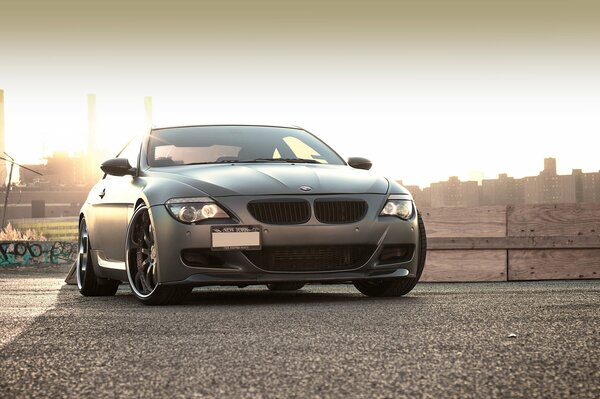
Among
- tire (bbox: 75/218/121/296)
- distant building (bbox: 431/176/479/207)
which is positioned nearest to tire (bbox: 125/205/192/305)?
tire (bbox: 75/218/121/296)

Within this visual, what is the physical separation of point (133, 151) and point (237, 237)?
2.21 metres

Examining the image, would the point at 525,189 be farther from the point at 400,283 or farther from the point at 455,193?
the point at 400,283

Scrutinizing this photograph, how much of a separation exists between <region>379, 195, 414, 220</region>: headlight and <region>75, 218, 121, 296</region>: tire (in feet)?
9.25

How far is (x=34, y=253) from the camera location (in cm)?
3278

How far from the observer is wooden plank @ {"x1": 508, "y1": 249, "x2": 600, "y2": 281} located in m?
12.0

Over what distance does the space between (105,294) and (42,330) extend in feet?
12.2

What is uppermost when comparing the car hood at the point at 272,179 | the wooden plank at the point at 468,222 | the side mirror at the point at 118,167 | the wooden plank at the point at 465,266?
the side mirror at the point at 118,167

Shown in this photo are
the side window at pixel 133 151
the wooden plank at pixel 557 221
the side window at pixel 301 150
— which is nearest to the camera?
the side window at pixel 133 151

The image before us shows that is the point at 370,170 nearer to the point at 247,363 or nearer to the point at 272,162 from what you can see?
the point at 272,162

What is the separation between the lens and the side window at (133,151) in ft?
28.9

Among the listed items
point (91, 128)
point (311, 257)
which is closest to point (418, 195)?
point (311, 257)

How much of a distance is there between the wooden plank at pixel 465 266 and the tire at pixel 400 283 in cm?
374

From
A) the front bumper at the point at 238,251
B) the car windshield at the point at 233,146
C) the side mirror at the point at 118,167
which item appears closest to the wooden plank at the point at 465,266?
the car windshield at the point at 233,146

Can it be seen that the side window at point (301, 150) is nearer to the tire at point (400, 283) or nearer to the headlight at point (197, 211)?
the tire at point (400, 283)
